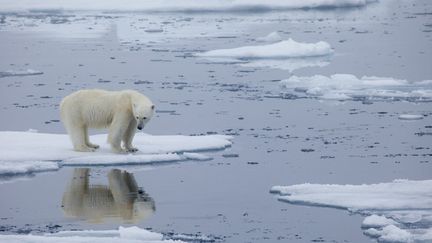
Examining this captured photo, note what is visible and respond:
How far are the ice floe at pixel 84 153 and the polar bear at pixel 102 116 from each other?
0.12 metres

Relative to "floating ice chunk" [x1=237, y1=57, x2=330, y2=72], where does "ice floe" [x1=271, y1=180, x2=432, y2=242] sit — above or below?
below

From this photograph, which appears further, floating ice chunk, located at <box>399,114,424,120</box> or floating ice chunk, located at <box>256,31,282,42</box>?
floating ice chunk, located at <box>256,31,282,42</box>

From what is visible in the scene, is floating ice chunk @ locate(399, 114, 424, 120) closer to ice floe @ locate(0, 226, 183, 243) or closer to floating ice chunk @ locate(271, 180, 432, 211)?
floating ice chunk @ locate(271, 180, 432, 211)

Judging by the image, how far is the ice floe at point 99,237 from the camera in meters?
6.27

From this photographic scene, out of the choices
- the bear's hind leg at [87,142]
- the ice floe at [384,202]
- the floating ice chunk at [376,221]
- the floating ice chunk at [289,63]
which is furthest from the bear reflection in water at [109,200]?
the floating ice chunk at [289,63]

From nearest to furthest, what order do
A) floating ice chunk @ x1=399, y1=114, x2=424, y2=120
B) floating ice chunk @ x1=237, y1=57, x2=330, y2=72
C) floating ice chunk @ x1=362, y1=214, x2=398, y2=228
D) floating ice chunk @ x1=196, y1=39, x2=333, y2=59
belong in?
floating ice chunk @ x1=362, y1=214, x2=398, y2=228 < floating ice chunk @ x1=399, y1=114, x2=424, y2=120 < floating ice chunk @ x1=237, y1=57, x2=330, y2=72 < floating ice chunk @ x1=196, y1=39, x2=333, y2=59

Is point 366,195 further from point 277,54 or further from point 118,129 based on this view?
point 277,54

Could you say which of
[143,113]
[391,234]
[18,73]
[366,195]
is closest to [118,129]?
[143,113]

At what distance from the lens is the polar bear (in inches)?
360

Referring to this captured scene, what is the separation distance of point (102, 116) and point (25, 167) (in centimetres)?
96

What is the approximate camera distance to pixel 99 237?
641 cm

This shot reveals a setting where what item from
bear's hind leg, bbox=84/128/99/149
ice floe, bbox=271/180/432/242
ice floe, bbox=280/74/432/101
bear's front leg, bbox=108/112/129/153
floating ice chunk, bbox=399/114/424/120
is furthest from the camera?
ice floe, bbox=280/74/432/101

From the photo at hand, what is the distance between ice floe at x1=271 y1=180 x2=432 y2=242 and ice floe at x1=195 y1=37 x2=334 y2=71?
392 inches

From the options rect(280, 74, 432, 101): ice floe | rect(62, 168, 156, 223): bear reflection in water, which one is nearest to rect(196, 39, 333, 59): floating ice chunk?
rect(280, 74, 432, 101): ice floe
